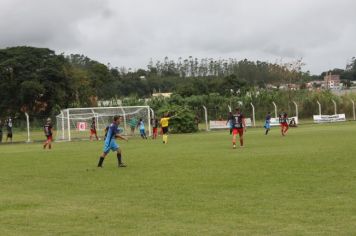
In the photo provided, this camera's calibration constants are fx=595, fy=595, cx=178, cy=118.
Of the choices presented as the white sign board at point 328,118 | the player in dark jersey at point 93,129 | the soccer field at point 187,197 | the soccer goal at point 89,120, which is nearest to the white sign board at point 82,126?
the soccer goal at point 89,120

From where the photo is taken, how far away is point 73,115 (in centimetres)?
4366

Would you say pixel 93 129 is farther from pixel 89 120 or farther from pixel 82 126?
pixel 89 120

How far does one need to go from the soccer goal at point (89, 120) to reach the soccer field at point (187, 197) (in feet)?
78.0

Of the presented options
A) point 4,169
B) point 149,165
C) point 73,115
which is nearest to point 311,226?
point 149,165

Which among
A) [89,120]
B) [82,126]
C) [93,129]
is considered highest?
[89,120]

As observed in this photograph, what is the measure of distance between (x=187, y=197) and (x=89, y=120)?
109 feet

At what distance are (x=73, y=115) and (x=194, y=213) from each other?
1372 inches

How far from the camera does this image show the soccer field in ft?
28.6

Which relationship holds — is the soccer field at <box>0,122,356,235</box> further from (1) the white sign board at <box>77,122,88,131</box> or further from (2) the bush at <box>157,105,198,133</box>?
(2) the bush at <box>157,105,198,133</box>

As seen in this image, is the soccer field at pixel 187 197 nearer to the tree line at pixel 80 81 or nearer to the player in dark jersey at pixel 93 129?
the player in dark jersey at pixel 93 129

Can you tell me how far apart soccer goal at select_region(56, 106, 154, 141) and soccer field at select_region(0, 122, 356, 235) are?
2377 centimetres

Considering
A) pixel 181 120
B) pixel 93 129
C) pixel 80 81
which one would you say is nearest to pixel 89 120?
pixel 93 129

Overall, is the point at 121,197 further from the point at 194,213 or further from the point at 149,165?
the point at 149,165

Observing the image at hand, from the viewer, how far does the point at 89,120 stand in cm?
4397
